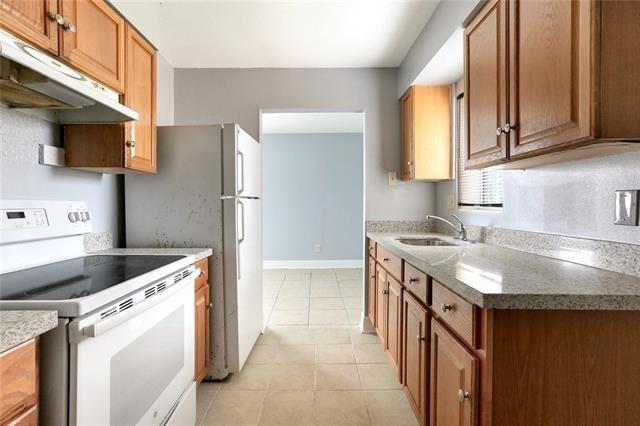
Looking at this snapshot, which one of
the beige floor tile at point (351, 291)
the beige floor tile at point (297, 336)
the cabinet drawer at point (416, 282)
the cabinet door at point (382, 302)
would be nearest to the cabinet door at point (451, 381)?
the cabinet drawer at point (416, 282)

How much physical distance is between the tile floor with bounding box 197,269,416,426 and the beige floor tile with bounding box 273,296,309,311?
0.16 meters

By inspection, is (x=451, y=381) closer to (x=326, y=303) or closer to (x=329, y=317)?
(x=329, y=317)

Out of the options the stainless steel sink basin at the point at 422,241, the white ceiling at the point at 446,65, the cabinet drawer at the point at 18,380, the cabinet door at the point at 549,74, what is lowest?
the cabinet drawer at the point at 18,380

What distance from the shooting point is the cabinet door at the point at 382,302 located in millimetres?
2203

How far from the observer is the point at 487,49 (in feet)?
4.70

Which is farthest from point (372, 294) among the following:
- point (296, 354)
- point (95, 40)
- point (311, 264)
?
point (311, 264)

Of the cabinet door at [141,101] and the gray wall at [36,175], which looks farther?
the cabinet door at [141,101]

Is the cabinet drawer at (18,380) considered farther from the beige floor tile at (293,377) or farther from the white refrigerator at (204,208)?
the beige floor tile at (293,377)

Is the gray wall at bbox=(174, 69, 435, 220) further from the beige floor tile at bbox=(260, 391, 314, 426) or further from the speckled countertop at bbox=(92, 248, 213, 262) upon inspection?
the beige floor tile at bbox=(260, 391, 314, 426)

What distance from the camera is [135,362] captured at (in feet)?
3.83

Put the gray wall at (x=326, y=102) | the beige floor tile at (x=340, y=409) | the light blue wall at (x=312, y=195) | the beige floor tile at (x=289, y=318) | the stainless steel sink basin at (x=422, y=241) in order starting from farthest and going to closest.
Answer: the light blue wall at (x=312, y=195), the beige floor tile at (x=289, y=318), the gray wall at (x=326, y=102), the stainless steel sink basin at (x=422, y=241), the beige floor tile at (x=340, y=409)

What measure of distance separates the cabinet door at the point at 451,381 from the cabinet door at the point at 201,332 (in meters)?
1.26

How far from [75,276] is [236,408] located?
1.12 metres

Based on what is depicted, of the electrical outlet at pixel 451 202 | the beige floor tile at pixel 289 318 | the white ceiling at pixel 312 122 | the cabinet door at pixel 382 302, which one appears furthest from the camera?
the white ceiling at pixel 312 122
